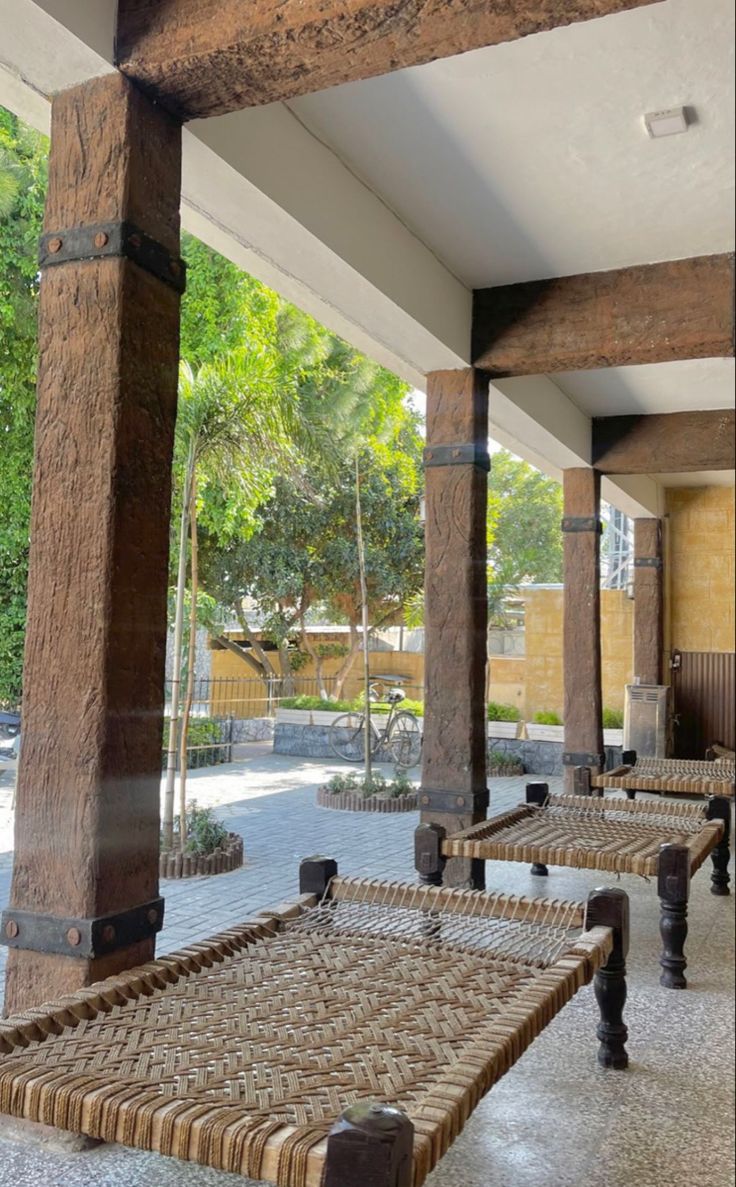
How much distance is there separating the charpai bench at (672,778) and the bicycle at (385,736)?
11.4ft

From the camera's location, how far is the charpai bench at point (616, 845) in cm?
306

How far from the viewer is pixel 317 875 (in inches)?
100.0

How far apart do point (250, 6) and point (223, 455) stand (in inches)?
123

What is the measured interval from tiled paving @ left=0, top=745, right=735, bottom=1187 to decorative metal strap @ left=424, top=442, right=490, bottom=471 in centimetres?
186

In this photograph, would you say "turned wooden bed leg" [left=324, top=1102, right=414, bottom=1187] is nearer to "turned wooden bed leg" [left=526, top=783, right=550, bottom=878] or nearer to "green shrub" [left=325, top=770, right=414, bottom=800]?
"turned wooden bed leg" [left=526, top=783, right=550, bottom=878]

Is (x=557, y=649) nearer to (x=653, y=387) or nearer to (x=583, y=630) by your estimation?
(x=583, y=630)

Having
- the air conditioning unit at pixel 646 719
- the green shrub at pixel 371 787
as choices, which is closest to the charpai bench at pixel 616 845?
the green shrub at pixel 371 787

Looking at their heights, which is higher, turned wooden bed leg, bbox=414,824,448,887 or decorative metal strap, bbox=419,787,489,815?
decorative metal strap, bbox=419,787,489,815

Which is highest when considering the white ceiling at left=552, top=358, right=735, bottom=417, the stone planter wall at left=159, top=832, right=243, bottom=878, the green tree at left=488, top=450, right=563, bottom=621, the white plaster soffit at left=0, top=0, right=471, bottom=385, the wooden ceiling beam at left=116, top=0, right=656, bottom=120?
the green tree at left=488, top=450, right=563, bottom=621

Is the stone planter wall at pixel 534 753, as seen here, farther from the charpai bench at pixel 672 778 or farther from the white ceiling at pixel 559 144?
the white ceiling at pixel 559 144

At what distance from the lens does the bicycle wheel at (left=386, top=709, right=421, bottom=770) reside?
9.04m

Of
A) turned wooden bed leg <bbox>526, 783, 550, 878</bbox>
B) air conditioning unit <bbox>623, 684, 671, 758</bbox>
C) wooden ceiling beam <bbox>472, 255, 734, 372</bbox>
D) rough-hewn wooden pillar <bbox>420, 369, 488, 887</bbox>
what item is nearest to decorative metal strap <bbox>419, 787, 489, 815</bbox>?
rough-hewn wooden pillar <bbox>420, 369, 488, 887</bbox>

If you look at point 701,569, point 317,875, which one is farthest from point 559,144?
point 701,569

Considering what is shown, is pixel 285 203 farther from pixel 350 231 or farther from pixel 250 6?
pixel 250 6
